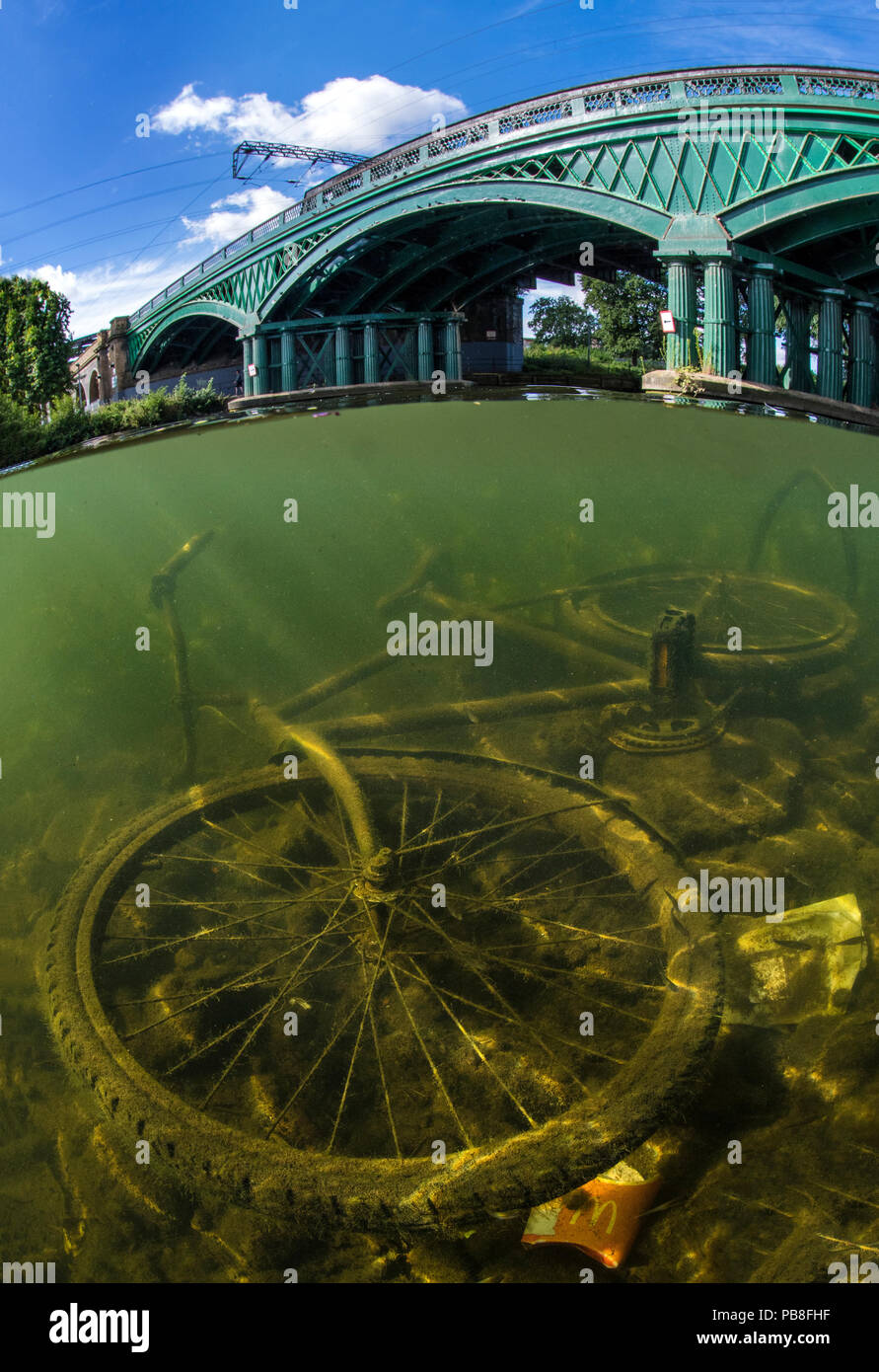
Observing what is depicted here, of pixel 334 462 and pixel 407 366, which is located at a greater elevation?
pixel 407 366

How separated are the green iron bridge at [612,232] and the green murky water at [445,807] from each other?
335 inches

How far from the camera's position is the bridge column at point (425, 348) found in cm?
2408

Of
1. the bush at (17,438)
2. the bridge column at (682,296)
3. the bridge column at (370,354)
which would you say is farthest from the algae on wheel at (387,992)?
the bridge column at (370,354)

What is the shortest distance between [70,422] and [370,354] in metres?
9.65

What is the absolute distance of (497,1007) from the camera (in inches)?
106

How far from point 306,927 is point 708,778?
1.80 metres

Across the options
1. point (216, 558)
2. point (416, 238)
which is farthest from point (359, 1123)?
point (416, 238)

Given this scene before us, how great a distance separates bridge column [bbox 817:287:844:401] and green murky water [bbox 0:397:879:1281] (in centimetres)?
984

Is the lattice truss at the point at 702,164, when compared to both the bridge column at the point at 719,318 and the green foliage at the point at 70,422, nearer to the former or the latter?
the bridge column at the point at 719,318

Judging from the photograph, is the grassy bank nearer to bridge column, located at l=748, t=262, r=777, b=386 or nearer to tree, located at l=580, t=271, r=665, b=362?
tree, located at l=580, t=271, r=665, b=362

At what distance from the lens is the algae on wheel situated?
2287 mm

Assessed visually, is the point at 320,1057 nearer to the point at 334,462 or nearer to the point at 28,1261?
the point at 28,1261

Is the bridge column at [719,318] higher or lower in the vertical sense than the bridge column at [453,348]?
lower

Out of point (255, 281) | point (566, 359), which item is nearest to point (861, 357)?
point (566, 359)
